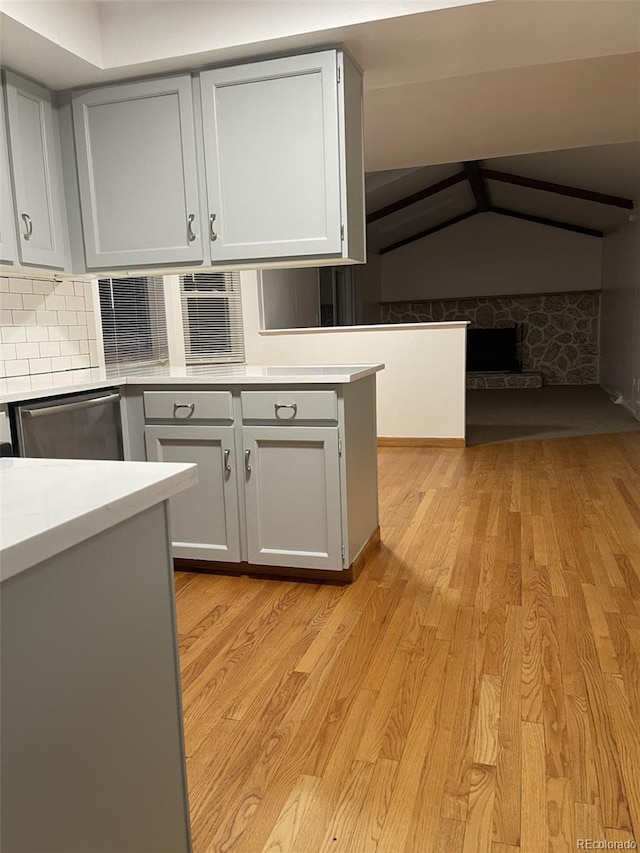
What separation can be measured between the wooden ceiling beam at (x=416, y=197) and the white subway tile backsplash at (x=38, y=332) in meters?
6.81

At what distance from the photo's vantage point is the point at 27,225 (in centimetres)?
271

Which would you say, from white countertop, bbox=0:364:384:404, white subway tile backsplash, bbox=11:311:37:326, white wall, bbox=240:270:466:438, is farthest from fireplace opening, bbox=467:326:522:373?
white subway tile backsplash, bbox=11:311:37:326

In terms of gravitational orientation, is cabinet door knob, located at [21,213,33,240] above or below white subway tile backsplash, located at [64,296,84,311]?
above

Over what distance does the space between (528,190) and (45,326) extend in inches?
314

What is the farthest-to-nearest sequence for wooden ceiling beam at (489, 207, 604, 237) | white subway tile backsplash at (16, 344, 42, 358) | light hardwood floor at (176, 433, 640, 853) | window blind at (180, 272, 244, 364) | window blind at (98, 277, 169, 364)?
wooden ceiling beam at (489, 207, 604, 237) → window blind at (180, 272, 244, 364) → window blind at (98, 277, 169, 364) → white subway tile backsplash at (16, 344, 42, 358) → light hardwood floor at (176, 433, 640, 853)

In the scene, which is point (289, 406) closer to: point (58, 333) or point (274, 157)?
point (274, 157)

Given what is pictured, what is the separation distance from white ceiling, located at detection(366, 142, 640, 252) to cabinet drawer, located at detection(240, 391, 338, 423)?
180 inches

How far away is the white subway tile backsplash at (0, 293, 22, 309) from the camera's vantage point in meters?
2.95

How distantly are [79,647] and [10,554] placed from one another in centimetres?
24

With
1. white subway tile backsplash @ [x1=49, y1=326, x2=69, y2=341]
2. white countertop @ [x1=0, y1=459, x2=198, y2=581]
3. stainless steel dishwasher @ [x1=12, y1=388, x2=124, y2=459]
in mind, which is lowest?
stainless steel dishwasher @ [x1=12, y1=388, x2=124, y2=459]

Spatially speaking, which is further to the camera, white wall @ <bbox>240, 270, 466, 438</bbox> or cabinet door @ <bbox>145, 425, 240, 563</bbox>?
white wall @ <bbox>240, 270, 466, 438</bbox>

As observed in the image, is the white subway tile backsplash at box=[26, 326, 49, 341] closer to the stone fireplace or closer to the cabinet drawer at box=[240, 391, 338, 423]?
the cabinet drawer at box=[240, 391, 338, 423]

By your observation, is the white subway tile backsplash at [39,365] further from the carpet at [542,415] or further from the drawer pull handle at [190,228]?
the carpet at [542,415]

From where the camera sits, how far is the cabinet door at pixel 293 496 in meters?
2.63
